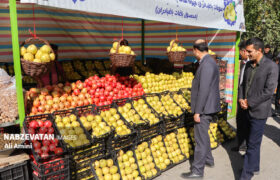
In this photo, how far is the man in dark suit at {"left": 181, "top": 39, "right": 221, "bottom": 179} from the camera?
3.84m

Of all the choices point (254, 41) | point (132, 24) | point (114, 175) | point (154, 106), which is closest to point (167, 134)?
point (154, 106)

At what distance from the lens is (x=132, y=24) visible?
29.0 feet

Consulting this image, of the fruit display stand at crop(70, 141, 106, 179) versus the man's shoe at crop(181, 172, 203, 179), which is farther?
the man's shoe at crop(181, 172, 203, 179)

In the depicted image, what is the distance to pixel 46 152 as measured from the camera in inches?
130

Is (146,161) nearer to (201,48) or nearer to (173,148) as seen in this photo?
(173,148)

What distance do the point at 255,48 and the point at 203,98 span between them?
112 cm

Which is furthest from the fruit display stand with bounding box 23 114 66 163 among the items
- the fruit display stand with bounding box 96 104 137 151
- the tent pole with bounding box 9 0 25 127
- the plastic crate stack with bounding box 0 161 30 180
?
the fruit display stand with bounding box 96 104 137 151

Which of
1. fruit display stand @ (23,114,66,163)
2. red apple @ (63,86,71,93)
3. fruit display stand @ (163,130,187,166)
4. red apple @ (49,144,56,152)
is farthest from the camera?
fruit display stand @ (163,130,187,166)

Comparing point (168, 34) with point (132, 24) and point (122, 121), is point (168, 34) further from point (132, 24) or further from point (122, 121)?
point (122, 121)

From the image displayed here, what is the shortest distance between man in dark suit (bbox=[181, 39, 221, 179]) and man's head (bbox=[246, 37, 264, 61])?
0.57 m

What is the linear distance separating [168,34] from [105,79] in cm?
451

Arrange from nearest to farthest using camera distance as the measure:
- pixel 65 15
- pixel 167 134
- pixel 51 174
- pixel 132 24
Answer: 1. pixel 51 174
2. pixel 167 134
3. pixel 65 15
4. pixel 132 24

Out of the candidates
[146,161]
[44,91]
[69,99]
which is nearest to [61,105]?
[69,99]

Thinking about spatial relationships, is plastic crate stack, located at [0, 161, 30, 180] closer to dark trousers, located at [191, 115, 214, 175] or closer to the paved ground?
the paved ground
